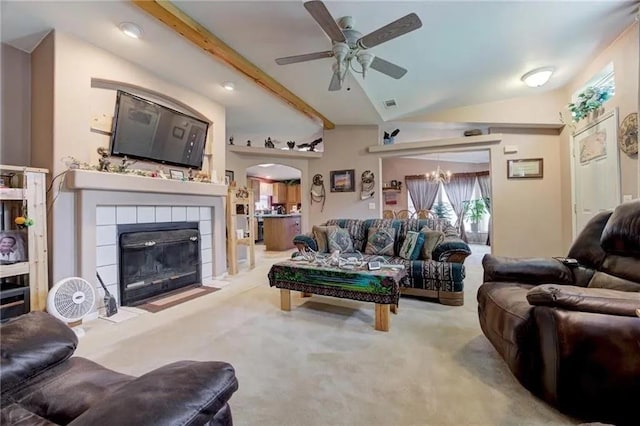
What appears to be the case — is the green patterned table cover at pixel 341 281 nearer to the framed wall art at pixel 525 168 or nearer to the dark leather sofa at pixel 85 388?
the dark leather sofa at pixel 85 388

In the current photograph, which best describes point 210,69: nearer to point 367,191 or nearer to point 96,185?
point 96,185

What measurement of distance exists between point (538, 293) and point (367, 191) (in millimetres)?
4301

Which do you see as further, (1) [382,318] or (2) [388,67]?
(2) [388,67]

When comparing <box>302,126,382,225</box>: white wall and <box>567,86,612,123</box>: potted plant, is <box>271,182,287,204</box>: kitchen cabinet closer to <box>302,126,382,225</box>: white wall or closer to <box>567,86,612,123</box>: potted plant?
<box>302,126,382,225</box>: white wall

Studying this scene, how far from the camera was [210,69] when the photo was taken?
333cm

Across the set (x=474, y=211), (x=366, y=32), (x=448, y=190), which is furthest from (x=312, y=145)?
(x=474, y=211)

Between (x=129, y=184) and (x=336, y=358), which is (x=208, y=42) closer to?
(x=129, y=184)

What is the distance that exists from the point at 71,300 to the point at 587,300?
11.5 ft

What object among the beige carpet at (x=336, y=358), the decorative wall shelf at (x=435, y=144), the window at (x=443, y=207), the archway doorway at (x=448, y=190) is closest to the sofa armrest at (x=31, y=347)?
the beige carpet at (x=336, y=358)

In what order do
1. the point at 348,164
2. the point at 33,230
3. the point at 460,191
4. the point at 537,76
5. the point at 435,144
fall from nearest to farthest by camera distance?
the point at 33,230 → the point at 537,76 → the point at 435,144 → the point at 348,164 → the point at 460,191

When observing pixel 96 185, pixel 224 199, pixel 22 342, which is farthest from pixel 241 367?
pixel 224 199

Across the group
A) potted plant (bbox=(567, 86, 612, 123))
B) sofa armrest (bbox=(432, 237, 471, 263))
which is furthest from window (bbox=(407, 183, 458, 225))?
sofa armrest (bbox=(432, 237, 471, 263))

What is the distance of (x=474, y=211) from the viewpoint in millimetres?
8156

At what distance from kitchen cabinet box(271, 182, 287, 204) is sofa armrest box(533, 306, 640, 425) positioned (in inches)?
371
